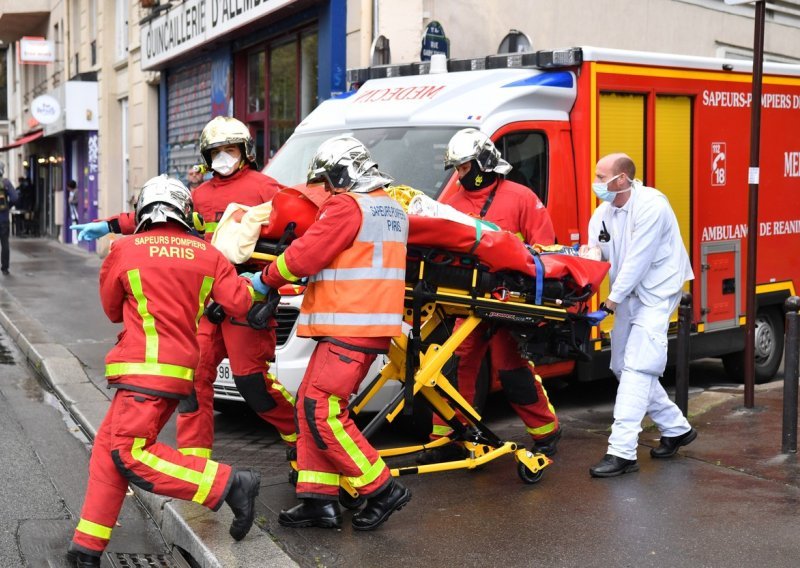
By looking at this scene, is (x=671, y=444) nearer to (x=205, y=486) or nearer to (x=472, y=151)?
(x=472, y=151)

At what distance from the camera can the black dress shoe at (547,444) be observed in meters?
6.18

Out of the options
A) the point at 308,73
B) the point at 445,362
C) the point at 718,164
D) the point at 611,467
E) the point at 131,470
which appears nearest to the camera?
the point at 131,470

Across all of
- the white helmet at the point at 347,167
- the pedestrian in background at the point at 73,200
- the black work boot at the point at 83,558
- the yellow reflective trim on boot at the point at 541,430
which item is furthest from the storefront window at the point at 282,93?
the pedestrian in background at the point at 73,200

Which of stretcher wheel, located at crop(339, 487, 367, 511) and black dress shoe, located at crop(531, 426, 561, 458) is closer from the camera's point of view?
stretcher wheel, located at crop(339, 487, 367, 511)

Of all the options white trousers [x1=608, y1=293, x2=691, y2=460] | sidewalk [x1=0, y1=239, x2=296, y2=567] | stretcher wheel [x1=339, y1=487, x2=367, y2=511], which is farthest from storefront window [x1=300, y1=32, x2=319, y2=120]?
stretcher wheel [x1=339, y1=487, x2=367, y2=511]

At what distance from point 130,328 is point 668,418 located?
3.27m

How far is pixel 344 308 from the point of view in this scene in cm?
495

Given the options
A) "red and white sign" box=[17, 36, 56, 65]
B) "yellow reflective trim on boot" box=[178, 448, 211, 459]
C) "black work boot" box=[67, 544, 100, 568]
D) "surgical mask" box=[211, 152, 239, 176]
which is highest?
"red and white sign" box=[17, 36, 56, 65]

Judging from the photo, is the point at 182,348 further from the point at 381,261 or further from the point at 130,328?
the point at 381,261

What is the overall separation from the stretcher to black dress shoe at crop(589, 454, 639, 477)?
63 cm

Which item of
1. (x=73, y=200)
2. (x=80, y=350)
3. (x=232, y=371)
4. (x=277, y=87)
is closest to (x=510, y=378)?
(x=232, y=371)

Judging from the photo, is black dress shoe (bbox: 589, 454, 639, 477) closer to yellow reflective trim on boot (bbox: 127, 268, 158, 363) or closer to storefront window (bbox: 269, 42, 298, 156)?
yellow reflective trim on boot (bbox: 127, 268, 158, 363)

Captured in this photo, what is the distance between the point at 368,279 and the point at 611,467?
6.50ft

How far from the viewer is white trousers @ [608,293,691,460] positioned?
6039 mm
